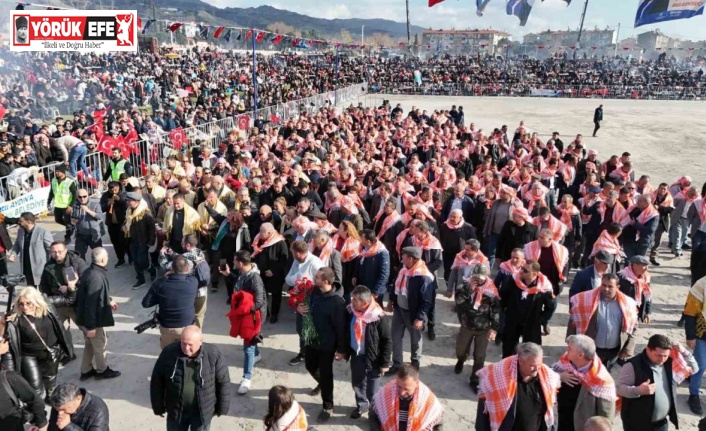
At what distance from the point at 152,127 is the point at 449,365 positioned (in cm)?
1260

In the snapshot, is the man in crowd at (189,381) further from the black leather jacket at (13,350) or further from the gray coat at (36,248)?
the gray coat at (36,248)

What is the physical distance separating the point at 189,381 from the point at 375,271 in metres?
2.83

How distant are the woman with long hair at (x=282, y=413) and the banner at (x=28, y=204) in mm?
8741

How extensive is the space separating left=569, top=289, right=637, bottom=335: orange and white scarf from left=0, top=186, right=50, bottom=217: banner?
9.79m

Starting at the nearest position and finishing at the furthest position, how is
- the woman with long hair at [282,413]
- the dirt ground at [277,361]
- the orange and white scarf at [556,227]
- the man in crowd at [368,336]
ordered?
the woman with long hair at [282,413]
the man in crowd at [368,336]
the dirt ground at [277,361]
the orange and white scarf at [556,227]

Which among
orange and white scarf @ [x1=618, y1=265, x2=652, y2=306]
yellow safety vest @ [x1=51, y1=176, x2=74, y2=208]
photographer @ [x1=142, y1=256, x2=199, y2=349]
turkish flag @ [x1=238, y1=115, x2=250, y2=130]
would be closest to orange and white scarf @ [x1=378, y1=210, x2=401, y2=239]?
orange and white scarf @ [x1=618, y1=265, x2=652, y2=306]

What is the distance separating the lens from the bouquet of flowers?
4898 mm

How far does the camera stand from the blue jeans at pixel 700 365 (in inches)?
208

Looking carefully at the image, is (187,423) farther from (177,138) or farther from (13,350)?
(177,138)

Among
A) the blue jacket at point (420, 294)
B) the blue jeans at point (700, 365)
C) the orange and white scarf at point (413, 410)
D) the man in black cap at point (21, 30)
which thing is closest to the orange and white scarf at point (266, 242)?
the blue jacket at point (420, 294)

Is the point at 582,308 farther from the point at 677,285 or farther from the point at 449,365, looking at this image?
the point at 677,285

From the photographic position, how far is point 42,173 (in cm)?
1153

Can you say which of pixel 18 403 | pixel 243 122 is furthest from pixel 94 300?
pixel 243 122

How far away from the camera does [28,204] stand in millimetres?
10406
